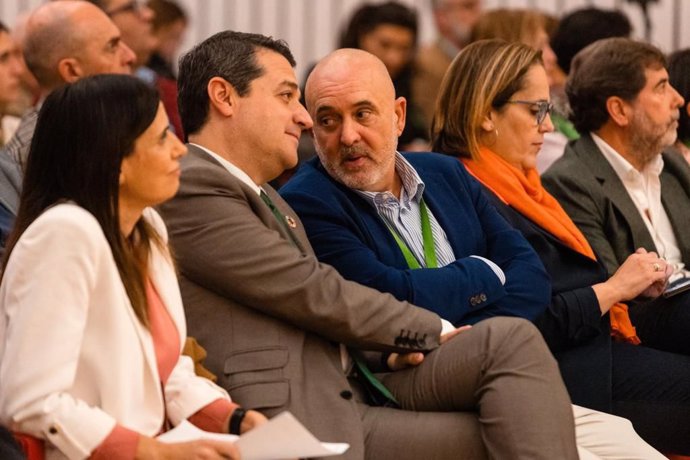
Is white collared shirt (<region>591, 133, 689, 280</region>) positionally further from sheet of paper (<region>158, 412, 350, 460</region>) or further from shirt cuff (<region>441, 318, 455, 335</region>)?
sheet of paper (<region>158, 412, 350, 460</region>)

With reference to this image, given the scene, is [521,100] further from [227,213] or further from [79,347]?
[79,347]

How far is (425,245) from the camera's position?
3.53 m

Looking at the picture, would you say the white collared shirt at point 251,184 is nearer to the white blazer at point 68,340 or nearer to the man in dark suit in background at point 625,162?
the white blazer at point 68,340

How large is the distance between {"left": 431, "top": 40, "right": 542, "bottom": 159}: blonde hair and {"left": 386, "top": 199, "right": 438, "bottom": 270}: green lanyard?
0.46 meters

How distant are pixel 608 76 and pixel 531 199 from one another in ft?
2.44

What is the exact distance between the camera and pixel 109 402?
2492 mm

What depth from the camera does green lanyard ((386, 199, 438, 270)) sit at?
3.47 m

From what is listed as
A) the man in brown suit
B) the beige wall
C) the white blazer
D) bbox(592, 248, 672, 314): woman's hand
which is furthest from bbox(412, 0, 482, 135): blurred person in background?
the white blazer

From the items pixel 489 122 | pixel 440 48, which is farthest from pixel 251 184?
pixel 440 48

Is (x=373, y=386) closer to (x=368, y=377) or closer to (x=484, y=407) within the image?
Result: (x=368, y=377)

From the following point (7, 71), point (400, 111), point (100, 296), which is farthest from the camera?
point (7, 71)

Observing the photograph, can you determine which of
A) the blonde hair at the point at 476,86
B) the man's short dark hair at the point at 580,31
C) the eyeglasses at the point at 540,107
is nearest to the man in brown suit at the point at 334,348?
the blonde hair at the point at 476,86

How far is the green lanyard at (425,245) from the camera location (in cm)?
347

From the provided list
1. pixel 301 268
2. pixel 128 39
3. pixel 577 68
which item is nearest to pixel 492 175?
pixel 577 68
